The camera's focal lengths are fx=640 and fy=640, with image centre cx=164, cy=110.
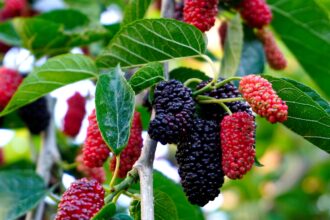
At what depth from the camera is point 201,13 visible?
1202mm

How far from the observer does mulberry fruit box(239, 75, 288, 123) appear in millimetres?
991

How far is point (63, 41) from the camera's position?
1718mm

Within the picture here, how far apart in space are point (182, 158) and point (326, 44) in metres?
0.67

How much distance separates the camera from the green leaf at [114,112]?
1084 millimetres


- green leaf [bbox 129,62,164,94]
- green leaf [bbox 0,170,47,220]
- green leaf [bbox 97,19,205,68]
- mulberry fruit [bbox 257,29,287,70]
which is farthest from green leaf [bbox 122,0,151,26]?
green leaf [bbox 0,170,47,220]

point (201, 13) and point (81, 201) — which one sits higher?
point (201, 13)

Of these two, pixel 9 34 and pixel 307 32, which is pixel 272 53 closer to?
pixel 307 32

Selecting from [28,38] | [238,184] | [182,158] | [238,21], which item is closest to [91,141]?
[182,158]

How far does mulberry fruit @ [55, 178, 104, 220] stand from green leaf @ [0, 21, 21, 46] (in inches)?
34.1

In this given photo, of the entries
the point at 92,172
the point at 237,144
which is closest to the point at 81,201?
the point at 237,144

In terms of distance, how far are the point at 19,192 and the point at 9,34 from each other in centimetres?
50

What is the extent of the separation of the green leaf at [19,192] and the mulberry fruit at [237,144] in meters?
0.57

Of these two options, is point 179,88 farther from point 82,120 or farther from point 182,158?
point 82,120

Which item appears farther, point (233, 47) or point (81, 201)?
point (233, 47)
